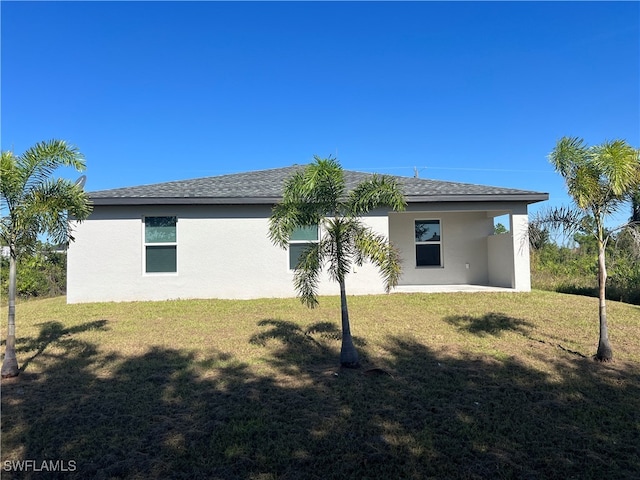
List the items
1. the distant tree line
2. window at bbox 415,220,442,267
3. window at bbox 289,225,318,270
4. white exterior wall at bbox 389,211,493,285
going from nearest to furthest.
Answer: the distant tree line
window at bbox 289,225,318,270
white exterior wall at bbox 389,211,493,285
window at bbox 415,220,442,267

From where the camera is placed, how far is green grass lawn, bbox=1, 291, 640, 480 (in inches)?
129

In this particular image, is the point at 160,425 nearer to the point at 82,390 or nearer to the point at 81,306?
the point at 82,390

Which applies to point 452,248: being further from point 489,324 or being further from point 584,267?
point 489,324

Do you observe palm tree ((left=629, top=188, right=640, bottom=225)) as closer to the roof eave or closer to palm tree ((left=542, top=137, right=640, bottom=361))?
palm tree ((left=542, top=137, right=640, bottom=361))

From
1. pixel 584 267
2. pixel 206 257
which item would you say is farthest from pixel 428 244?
pixel 206 257

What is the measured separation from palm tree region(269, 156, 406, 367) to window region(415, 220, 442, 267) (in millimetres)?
8302

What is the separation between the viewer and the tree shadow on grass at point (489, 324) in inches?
301

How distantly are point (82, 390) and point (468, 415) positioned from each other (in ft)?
14.3

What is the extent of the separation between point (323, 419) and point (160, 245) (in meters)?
9.17

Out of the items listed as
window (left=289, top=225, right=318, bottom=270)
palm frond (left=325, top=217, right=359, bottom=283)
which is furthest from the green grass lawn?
window (left=289, top=225, right=318, bottom=270)

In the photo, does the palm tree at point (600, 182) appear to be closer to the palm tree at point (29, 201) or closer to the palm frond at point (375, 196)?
the palm frond at point (375, 196)

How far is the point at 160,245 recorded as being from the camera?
11.8 m

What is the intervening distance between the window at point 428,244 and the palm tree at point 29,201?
10546 mm

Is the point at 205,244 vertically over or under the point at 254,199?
under
